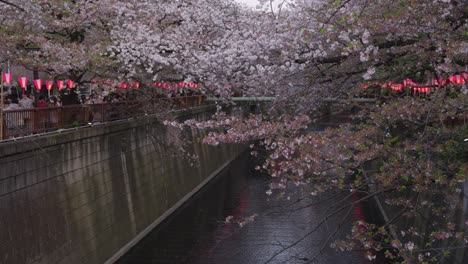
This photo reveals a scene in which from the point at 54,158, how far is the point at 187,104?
50.1ft

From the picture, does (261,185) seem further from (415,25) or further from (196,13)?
(415,25)

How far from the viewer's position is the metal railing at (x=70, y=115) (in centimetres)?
1238

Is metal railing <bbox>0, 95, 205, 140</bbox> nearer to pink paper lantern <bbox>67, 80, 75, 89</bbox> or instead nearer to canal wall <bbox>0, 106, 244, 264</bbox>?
canal wall <bbox>0, 106, 244, 264</bbox>

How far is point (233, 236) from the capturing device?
19641 mm

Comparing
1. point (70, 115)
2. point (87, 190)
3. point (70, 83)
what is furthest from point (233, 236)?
point (70, 83)

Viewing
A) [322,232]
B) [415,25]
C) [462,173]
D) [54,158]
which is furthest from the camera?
[322,232]

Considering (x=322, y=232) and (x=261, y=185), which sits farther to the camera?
(x=261, y=185)

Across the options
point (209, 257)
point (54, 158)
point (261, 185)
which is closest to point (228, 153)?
point (261, 185)

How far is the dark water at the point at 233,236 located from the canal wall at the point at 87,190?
73 centimetres

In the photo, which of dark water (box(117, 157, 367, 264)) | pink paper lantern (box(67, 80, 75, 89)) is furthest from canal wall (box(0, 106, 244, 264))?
pink paper lantern (box(67, 80, 75, 89))

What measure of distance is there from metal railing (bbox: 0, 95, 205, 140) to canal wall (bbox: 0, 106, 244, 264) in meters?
0.31

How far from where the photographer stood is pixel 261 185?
1161 inches

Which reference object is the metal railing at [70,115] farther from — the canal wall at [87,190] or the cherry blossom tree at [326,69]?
the cherry blossom tree at [326,69]

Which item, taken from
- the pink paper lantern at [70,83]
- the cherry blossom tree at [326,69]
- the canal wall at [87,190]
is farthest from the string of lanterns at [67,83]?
the canal wall at [87,190]
